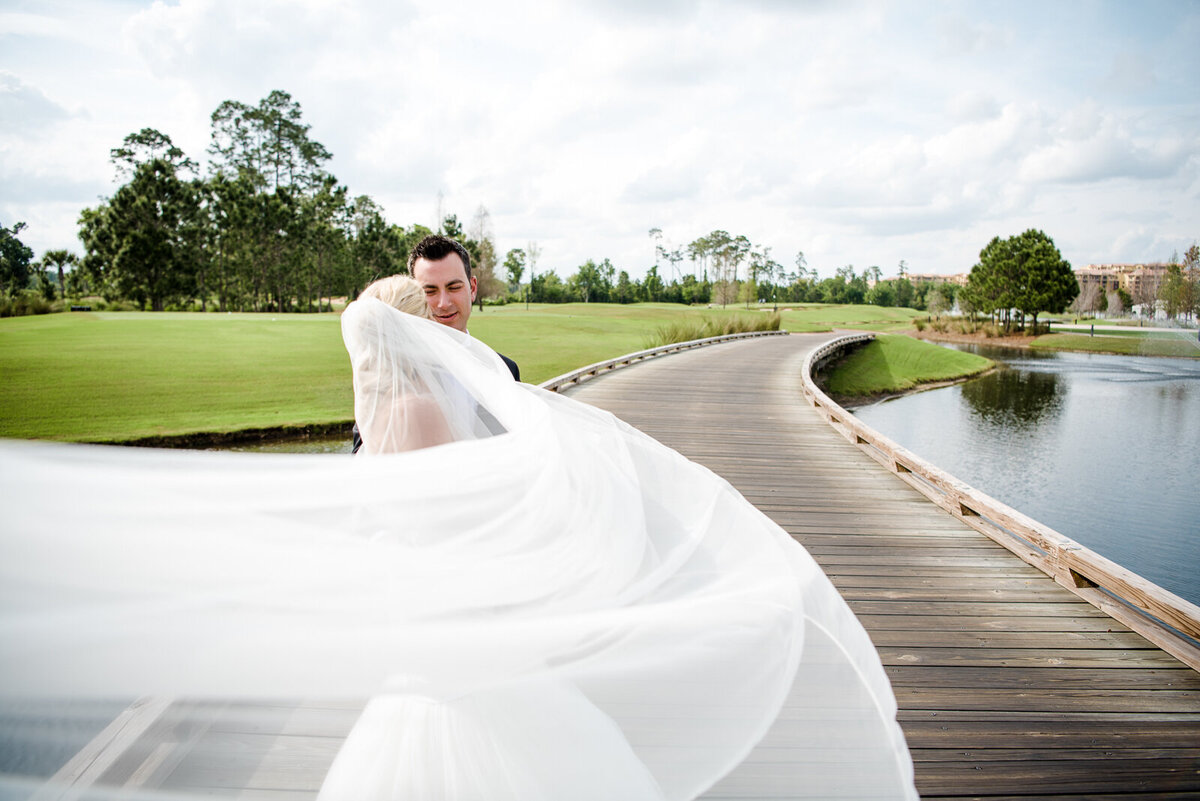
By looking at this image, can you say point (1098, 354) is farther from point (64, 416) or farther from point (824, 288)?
point (824, 288)

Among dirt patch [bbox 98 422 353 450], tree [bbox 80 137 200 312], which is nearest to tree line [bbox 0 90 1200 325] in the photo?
tree [bbox 80 137 200 312]

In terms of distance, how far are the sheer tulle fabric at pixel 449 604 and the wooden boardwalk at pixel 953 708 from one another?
8.4 inches

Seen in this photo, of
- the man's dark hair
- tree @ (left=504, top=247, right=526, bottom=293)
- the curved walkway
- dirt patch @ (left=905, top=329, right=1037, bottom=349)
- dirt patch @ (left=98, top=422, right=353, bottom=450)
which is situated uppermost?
tree @ (left=504, top=247, right=526, bottom=293)

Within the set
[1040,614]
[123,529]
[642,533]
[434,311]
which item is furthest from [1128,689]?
[123,529]

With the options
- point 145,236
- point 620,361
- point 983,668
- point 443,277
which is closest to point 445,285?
point 443,277

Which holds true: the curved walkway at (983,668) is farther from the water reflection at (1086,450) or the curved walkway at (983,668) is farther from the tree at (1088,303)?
the tree at (1088,303)

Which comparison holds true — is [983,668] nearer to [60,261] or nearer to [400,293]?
[400,293]

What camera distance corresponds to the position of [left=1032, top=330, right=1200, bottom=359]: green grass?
133 feet

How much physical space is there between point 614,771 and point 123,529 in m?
1.29

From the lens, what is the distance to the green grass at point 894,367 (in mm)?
25281

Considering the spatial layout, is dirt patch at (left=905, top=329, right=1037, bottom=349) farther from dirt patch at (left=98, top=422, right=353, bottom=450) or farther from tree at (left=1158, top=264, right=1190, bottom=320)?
dirt patch at (left=98, top=422, right=353, bottom=450)

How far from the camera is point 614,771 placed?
1.65 meters

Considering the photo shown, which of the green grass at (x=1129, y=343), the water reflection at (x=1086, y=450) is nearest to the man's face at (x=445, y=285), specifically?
the water reflection at (x=1086, y=450)

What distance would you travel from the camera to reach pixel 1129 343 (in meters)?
43.3
